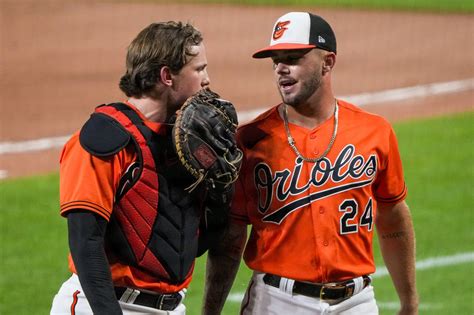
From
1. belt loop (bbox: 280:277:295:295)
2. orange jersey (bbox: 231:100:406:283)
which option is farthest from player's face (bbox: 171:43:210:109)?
belt loop (bbox: 280:277:295:295)

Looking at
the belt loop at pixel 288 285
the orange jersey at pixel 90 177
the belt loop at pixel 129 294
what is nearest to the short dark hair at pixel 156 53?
the orange jersey at pixel 90 177

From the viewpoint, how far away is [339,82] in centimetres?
1450

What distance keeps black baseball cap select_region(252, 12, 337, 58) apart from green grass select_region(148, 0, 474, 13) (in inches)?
571

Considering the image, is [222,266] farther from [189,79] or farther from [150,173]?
[189,79]

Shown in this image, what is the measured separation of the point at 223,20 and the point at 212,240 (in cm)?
1391

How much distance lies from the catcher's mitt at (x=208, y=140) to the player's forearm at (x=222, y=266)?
1.49 ft

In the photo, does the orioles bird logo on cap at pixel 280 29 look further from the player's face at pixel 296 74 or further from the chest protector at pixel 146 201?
the chest protector at pixel 146 201

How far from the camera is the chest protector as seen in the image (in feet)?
14.2

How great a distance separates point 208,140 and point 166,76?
309mm

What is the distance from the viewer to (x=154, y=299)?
176 inches

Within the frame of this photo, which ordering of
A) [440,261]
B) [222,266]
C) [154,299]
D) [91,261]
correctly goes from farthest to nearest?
[440,261]
[222,266]
[154,299]
[91,261]

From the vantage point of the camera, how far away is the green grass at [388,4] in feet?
64.0

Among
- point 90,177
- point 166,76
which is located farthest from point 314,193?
point 90,177

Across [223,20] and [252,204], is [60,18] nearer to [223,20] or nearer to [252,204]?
[223,20]
